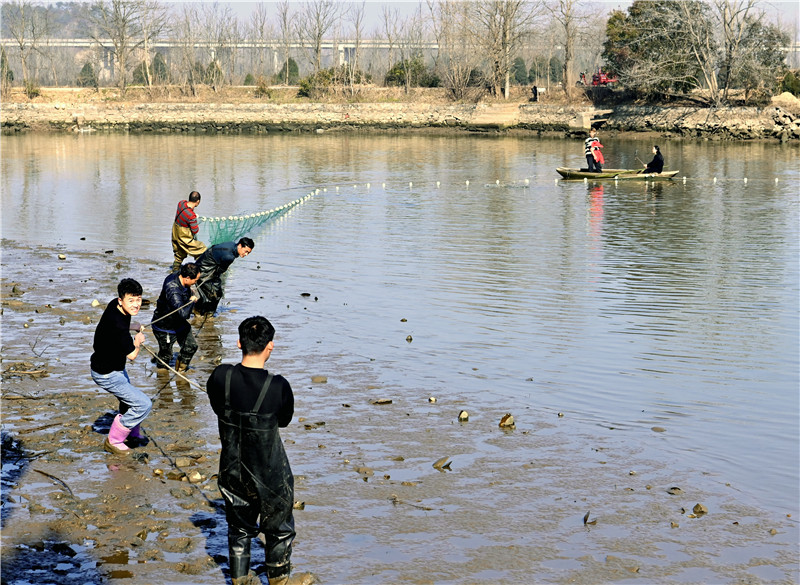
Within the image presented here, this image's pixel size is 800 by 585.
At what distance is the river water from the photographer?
37.9ft

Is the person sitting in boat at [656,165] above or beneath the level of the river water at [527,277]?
above

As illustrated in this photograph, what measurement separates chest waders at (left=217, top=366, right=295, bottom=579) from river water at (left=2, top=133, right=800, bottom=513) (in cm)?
464

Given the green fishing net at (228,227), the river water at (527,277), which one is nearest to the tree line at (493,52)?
the river water at (527,277)

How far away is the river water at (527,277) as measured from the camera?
11.6 meters

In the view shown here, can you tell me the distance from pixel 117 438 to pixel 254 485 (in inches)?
124

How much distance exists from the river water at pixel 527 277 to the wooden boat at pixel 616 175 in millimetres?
470

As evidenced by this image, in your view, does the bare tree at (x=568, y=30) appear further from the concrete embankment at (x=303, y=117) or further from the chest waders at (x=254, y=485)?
the chest waders at (x=254, y=485)

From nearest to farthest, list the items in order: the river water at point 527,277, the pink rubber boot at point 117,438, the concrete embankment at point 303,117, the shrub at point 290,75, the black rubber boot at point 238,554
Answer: the black rubber boot at point 238,554 → the pink rubber boot at point 117,438 → the river water at point 527,277 → the concrete embankment at point 303,117 → the shrub at point 290,75

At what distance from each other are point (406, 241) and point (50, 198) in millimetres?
14551

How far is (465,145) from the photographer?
6075 cm

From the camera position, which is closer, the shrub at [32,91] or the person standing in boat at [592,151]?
the person standing in boat at [592,151]

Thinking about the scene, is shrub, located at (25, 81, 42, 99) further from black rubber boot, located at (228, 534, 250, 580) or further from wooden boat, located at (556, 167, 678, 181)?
black rubber boot, located at (228, 534, 250, 580)

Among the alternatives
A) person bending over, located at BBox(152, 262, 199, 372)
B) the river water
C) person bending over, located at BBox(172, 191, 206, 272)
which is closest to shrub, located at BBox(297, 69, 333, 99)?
the river water

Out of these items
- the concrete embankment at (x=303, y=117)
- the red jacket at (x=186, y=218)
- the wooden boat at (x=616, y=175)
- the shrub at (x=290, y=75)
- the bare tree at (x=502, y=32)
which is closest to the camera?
the red jacket at (x=186, y=218)
